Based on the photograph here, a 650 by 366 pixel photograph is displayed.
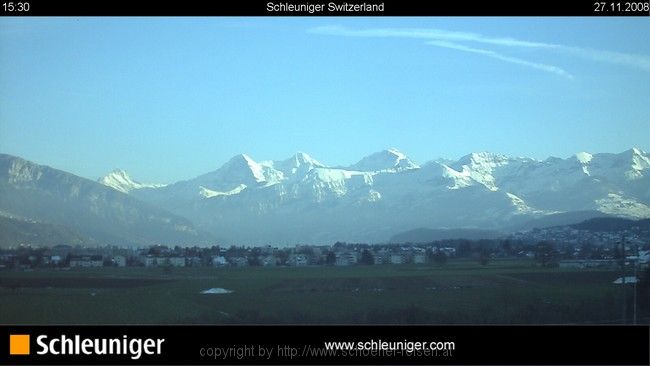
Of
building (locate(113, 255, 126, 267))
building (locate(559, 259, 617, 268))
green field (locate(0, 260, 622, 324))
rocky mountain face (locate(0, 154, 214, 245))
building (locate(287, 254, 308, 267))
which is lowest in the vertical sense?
green field (locate(0, 260, 622, 324))

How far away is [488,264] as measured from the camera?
16250 mm

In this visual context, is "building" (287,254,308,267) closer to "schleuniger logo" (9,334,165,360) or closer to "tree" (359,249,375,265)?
"tree" (359,249,375,265)

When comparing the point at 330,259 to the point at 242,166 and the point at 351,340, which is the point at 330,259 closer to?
the point at 242,166

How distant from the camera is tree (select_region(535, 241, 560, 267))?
15.3m

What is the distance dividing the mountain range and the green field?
1.56 metres

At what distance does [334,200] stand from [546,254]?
17650 mm

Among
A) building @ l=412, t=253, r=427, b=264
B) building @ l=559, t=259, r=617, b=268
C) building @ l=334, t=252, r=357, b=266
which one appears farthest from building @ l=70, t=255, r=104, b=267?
building @ l=559, t=259, r=617, b=268

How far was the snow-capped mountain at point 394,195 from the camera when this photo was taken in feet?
52.2

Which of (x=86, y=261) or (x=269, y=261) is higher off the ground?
(x=86, y=261)

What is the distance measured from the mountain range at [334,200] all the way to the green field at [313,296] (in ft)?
5.11

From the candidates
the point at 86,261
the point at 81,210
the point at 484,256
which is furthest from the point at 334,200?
the point at 86,261

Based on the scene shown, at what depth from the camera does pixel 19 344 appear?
6.16m

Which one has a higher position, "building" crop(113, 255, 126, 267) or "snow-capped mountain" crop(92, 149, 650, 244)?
"snow-capped mountain" crop(92, 149, 650, 244)

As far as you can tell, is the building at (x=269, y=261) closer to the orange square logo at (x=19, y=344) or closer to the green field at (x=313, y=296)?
the green field at (x=313, y=296)
